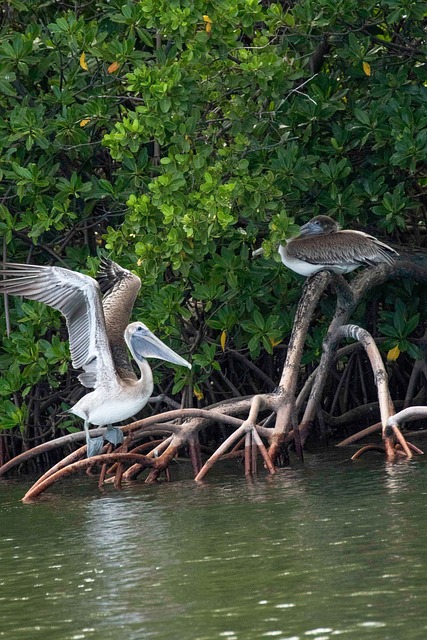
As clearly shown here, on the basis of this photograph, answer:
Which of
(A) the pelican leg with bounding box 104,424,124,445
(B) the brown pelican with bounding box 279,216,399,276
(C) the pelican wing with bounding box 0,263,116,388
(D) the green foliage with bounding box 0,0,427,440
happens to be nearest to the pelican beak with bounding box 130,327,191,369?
(C) the pelican wing with bounding box 0,263,116,388

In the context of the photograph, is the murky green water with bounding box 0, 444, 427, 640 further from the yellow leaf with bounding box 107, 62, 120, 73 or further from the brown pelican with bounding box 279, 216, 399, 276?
the yellow leaf with bounding box 107, 62, 120, 73

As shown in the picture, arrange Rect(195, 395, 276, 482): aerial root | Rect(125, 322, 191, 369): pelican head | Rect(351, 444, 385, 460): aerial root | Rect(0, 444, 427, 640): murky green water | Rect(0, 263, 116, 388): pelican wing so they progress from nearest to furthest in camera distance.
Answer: Rect(0, 444, 427, 640): murky green water → Rect(0, 263, 116, 388): pelican wing → Rect(195, 395, 276, 482): aerial root → Rect(125, 322, 191, 369): pelican head → Rect(351, 444, 385, 460): aerial root

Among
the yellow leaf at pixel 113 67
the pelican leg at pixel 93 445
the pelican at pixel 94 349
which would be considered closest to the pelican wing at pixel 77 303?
the pelican at pixel 94 349

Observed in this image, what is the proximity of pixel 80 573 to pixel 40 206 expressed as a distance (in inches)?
198

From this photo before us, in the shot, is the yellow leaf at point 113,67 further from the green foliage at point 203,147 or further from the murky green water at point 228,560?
the murky green water at point 228,560

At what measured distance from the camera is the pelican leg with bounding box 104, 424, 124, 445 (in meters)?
11.0

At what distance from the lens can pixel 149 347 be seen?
11062mm

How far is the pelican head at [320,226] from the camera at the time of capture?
38.8ft

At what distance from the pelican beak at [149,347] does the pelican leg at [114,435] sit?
65cm

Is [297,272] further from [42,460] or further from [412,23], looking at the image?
[42,460]

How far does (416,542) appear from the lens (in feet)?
24.9

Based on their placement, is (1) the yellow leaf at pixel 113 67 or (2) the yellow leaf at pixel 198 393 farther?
(2) the yellow leaf at pixel 198 393

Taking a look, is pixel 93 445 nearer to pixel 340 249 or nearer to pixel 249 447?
pixel 249 447

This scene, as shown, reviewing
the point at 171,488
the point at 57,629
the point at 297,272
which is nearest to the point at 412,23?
the point at 297,272
